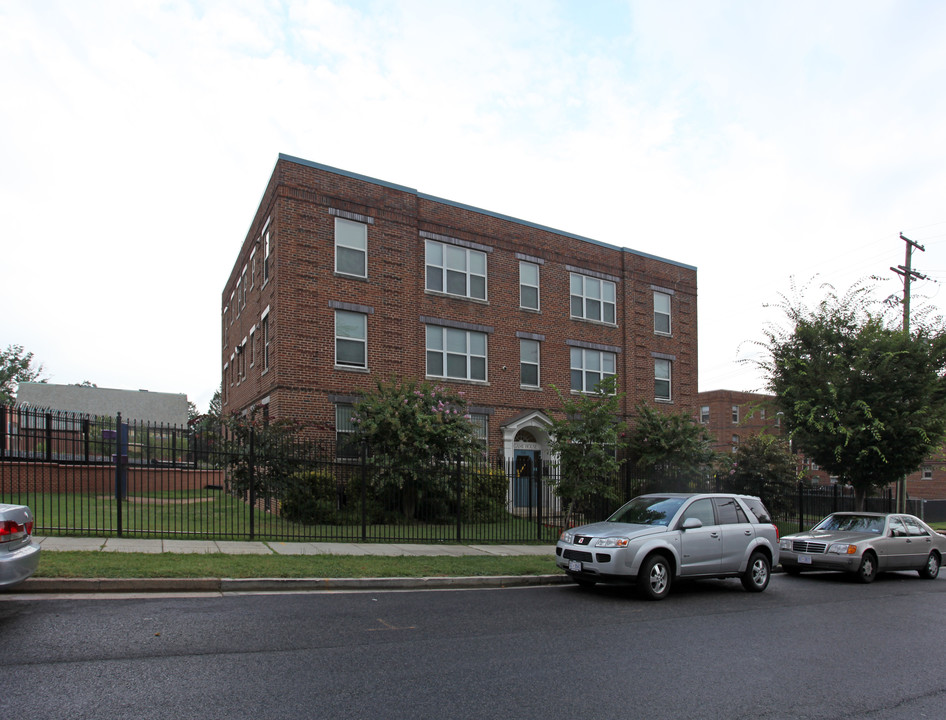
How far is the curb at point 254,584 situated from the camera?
28.7 ft

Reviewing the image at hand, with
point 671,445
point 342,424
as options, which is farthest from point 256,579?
point 671,445

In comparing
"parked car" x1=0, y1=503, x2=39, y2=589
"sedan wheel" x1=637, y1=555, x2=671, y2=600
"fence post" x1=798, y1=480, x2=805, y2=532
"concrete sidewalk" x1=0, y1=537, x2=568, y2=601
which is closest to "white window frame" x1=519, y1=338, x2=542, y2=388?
"fence post" x1=798, y1=480, x2=805, y2=532

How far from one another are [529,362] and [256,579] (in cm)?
1644

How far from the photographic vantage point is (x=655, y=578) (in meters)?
10.4

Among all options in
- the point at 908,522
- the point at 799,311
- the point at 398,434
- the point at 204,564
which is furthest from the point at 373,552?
the point at 799,311

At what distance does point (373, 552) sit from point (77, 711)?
855cm

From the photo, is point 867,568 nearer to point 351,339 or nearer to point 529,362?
point 529,362

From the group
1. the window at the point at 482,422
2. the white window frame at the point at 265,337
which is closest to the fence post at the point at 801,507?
the window at the point at 482,422

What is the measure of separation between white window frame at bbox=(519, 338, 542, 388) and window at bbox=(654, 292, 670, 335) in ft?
20.8

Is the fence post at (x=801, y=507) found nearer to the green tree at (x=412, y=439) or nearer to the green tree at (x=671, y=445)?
the green tree at (x=671, y=445)

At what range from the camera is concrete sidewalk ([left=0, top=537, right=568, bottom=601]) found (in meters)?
8.81

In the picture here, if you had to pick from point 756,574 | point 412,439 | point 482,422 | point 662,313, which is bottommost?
point 756,574

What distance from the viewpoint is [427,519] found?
57.1 feet

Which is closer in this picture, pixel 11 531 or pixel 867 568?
pixel 11 531
